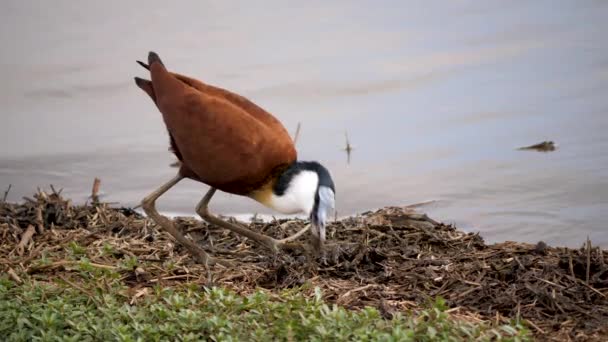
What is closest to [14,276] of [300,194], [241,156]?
[241,156]

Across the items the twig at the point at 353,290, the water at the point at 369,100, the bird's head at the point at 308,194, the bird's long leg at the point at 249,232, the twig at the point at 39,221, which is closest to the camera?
the twig at the point at 353,290

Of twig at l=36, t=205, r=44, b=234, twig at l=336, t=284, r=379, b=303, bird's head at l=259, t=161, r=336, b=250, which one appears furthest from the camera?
twig at l=36, t=205, r=44, b=234

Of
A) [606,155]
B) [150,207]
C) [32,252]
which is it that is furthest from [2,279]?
[606,155]

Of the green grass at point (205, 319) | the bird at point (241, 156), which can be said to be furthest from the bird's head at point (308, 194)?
the green grass at point (205, 319)

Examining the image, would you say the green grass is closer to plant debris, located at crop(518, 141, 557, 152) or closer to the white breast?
the white breast

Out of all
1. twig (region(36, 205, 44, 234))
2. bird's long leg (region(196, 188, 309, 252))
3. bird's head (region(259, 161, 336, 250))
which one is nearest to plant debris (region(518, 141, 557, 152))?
bird's long leg (region(196, 188, 309, 252))

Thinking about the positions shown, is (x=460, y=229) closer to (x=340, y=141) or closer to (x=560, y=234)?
(x=560, y=234)

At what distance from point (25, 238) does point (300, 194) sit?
1583mm

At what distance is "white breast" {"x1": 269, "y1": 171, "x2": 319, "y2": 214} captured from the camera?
5.84m

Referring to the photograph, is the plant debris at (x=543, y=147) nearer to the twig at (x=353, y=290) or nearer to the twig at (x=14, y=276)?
the twig at (x=353, y=290)

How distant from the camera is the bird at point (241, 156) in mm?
5859

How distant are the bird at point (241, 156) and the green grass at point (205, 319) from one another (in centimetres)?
86

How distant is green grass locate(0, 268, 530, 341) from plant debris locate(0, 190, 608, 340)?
0.23m

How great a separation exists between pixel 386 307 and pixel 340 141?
12.0 feet
